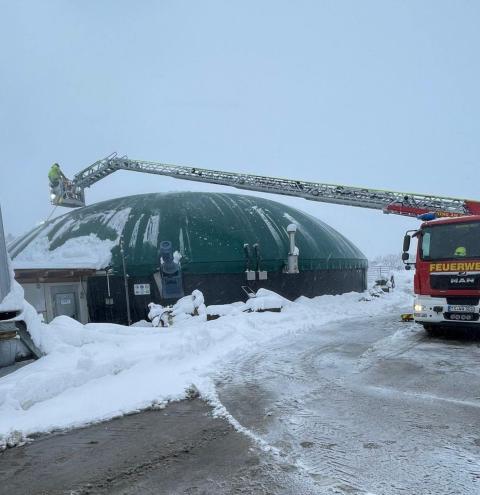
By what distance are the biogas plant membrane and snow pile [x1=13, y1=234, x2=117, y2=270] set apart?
0.15 feet

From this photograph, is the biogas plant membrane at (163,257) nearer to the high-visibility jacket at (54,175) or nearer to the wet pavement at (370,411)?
the high-visibility jacket at (54,175)

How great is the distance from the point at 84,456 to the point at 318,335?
27.7ft

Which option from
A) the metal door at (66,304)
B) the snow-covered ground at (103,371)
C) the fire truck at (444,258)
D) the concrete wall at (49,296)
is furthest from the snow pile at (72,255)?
the fire truck at (444,258)

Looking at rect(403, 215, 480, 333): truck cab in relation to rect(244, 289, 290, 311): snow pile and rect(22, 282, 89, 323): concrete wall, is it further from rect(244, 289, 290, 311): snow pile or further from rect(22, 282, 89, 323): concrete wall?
rect(22, 282, 89, 323): concrete wall

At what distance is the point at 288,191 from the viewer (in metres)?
19.9

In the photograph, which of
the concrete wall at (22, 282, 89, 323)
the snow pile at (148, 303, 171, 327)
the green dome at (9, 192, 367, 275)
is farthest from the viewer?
the green dome at (9, 192, 367, 275)

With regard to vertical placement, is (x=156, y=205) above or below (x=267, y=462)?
above

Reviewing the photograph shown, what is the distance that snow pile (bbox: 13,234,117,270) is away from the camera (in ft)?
60.3

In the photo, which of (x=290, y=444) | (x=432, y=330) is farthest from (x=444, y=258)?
(x=290, y=444)


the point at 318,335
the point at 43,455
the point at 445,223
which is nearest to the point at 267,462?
the point at 43,455

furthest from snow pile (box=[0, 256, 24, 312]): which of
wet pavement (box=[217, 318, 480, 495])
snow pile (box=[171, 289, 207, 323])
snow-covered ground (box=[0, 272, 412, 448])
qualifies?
snow pile (box=[171, 289, 207, 323])

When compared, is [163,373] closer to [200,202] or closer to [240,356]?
[240,356]

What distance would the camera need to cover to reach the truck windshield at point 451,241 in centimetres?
1008

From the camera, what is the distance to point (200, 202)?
23.1 metres
